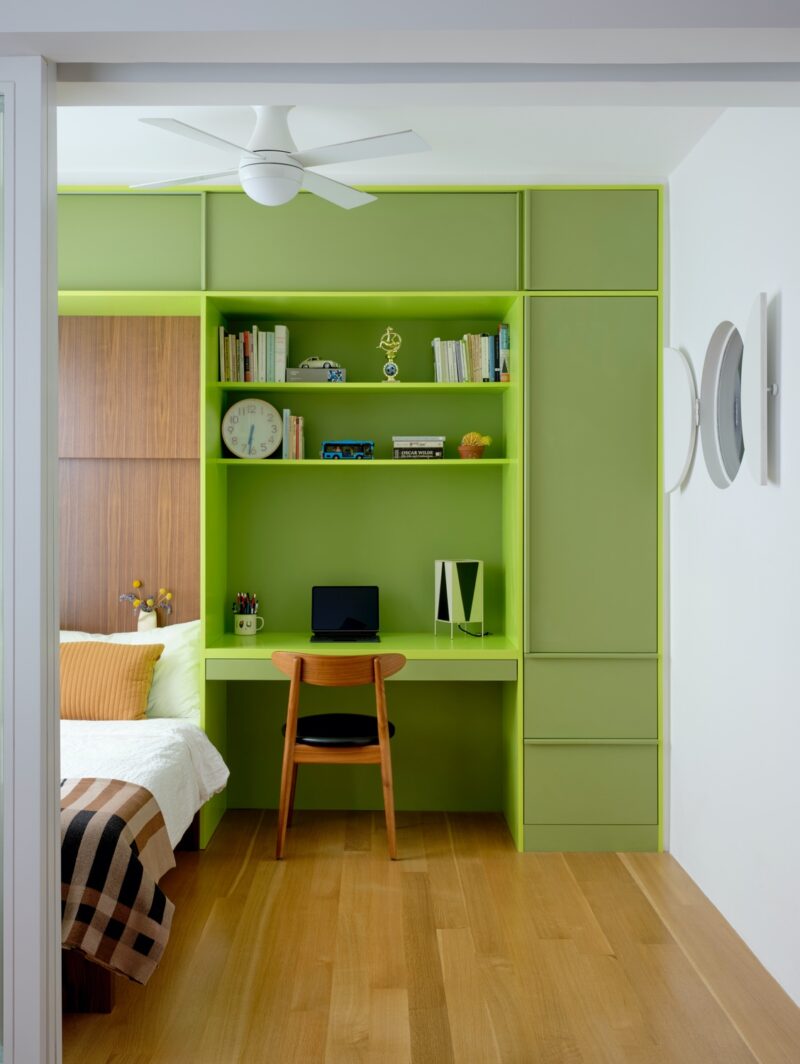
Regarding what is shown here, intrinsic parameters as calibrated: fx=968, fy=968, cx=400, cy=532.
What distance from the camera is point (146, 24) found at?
5.35 ft

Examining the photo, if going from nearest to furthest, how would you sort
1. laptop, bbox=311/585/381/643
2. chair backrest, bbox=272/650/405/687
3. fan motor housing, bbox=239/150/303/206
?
fan motor housing, bbox=239/150/303/206, chair backrest, bbox=272/650/405/687, laptop, bbox=311/585/381/643

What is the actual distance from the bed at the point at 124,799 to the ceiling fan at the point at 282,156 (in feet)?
6.46

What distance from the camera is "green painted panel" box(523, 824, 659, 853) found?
159 inches

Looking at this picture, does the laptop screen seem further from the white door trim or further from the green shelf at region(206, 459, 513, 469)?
the white door trim

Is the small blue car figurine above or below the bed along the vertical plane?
above

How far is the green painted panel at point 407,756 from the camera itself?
4559mm

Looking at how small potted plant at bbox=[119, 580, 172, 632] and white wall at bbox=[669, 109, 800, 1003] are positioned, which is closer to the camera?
white wall at bbox=[669, 109, 800, 1003]

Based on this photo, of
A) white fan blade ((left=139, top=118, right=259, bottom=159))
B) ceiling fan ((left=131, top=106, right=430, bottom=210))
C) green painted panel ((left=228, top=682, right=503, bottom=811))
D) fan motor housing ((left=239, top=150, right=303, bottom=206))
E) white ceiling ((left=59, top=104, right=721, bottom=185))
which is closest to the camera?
white fan blade ((left=139, top=118, right=259, bottom=159))

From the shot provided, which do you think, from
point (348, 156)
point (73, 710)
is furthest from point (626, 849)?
point (348, 156)

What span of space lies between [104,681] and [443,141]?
2551 millimetres

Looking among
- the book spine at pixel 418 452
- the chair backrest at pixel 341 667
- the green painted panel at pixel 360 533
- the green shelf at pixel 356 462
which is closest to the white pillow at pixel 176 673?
the green painted panel at pixel 360 533

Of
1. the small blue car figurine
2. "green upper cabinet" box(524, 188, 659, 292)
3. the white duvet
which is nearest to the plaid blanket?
the white duvet

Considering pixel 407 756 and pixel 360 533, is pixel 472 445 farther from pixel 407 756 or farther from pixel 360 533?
pixel 407 756

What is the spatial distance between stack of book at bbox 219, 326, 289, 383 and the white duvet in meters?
1.52
